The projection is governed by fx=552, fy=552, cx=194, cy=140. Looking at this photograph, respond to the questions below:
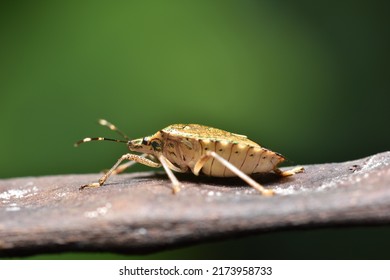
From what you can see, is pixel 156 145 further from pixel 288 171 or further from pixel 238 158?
pixel 288 171

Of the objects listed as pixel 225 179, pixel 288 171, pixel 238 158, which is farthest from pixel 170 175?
pixel 288 171

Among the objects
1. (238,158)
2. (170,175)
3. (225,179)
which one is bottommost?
(225,179)

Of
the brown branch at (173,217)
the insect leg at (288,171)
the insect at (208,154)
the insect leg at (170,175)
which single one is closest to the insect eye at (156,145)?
the insect at (208,154)

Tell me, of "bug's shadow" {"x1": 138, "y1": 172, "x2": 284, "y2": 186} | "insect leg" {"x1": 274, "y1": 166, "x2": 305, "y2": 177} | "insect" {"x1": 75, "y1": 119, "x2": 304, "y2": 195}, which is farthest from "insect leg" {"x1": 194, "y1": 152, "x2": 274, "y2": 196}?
"insect leg" {"x1": 274, "y1": 166, "x2": 305, "y2": 177}

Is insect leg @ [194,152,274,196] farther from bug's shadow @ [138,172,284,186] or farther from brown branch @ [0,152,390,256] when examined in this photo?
brown branch @ [0,152,390,256]

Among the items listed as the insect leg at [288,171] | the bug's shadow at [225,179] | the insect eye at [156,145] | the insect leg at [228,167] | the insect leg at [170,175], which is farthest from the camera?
the insect eye at [156,145]

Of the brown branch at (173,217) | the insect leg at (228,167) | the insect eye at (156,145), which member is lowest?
the brown branch at (173,217)

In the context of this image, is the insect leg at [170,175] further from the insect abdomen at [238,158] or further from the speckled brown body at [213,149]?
the insect abdomen at [238,158]

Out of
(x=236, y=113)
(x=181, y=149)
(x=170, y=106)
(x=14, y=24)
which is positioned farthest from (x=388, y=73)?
(x=14, y=24)
